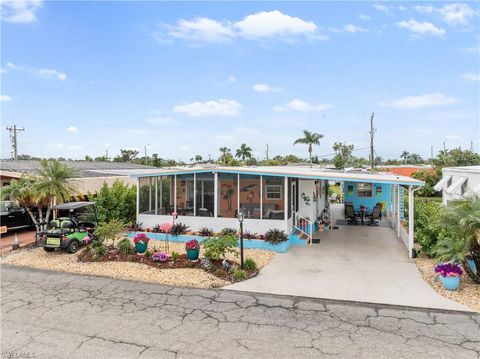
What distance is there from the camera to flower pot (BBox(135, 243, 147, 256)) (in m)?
11.3

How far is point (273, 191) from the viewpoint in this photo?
13.5 m

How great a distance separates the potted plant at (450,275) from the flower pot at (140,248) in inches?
337

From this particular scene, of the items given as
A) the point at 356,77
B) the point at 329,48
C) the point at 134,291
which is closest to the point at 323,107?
the point at 356,77

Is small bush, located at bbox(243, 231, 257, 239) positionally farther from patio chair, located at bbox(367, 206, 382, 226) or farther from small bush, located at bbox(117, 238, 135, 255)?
patio chair, located at bbox(367, 206, 382, 226)

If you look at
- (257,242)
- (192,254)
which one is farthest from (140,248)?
(257,242)

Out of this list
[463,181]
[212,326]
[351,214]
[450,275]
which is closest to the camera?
[212,326]

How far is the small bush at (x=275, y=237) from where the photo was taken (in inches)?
486

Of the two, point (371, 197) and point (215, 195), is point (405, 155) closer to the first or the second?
point (371, 197)

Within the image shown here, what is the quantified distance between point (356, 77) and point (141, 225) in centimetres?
1568

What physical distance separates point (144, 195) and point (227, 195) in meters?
4.05

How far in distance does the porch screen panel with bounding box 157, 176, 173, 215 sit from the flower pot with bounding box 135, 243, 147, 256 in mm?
3675

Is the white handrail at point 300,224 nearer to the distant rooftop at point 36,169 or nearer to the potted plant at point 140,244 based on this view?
the potted plant at point 140,244

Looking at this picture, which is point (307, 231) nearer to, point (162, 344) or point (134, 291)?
point (134, 291)

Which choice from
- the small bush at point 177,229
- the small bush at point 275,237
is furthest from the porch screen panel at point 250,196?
the small bush at point 177,229
